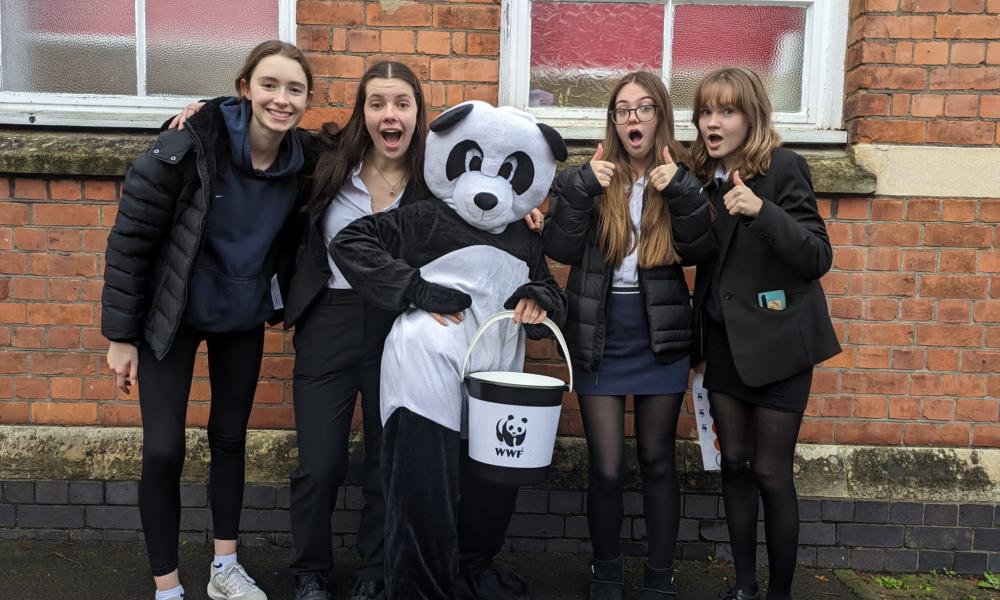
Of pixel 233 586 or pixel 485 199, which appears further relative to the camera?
pixel 233 586

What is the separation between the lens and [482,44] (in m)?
3.93

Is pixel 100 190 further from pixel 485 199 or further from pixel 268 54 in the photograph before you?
pixel 485 199

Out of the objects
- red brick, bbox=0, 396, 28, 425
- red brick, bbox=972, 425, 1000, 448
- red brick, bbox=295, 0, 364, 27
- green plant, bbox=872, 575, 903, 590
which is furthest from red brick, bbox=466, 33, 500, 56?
green plant, bbox=872, 575, 903, 590

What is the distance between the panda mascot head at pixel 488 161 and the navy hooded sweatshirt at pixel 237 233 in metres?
0.59

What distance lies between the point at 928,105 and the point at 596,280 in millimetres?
1892

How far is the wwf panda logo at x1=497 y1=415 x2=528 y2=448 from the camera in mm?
2850

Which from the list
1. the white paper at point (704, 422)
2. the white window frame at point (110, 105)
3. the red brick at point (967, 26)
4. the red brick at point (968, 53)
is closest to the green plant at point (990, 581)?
the white paper at point (704, 422)

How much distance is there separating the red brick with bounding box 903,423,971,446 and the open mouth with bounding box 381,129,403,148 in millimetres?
2670

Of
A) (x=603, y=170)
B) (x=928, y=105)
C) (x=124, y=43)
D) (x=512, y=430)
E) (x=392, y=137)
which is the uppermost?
(x=124, y=43)

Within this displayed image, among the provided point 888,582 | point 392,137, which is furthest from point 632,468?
point 392,137

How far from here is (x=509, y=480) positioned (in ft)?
9.53

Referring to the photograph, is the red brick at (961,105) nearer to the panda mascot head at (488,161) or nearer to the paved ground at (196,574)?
the panda mascot head at (488,161)

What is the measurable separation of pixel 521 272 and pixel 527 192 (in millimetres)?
294

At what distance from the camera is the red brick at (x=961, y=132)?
3875 millimetres
